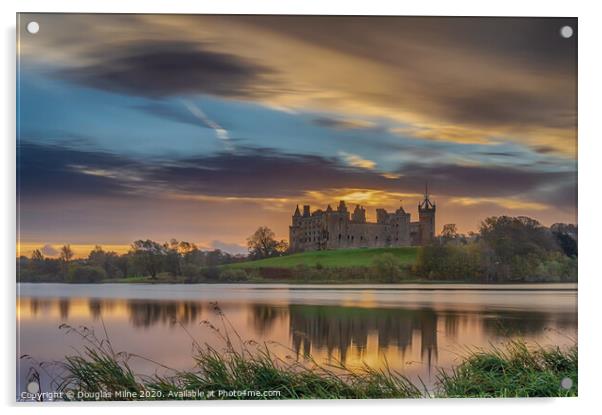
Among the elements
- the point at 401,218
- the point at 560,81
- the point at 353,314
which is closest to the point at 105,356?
the point at 353,314

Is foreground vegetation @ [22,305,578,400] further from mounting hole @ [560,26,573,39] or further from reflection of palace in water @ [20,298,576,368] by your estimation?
mounting hole @ [560,26,573,39]

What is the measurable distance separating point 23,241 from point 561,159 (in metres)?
4.03

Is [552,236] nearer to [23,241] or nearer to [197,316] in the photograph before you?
[197,316]

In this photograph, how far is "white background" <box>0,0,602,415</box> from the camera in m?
5.70

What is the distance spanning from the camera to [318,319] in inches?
236

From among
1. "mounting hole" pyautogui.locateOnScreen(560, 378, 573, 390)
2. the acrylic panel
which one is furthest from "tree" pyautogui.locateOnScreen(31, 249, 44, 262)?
"mounting hole" pyautogui.locateOnScreen(560, 378, 573, 390)

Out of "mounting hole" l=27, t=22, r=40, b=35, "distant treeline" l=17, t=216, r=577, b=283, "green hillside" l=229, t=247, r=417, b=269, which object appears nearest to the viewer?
"mounting hole" l=27, t=22, r=40, b=35

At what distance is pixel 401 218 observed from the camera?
5969 millimetres

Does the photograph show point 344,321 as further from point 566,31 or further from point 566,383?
point 566,31

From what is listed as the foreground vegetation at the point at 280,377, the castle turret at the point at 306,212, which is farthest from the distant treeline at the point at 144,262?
the castle turret at the point at 306,212

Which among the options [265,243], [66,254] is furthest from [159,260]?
[265,243]

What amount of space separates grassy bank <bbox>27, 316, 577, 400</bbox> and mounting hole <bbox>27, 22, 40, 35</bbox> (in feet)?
7.03

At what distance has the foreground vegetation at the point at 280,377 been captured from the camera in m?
5.73
